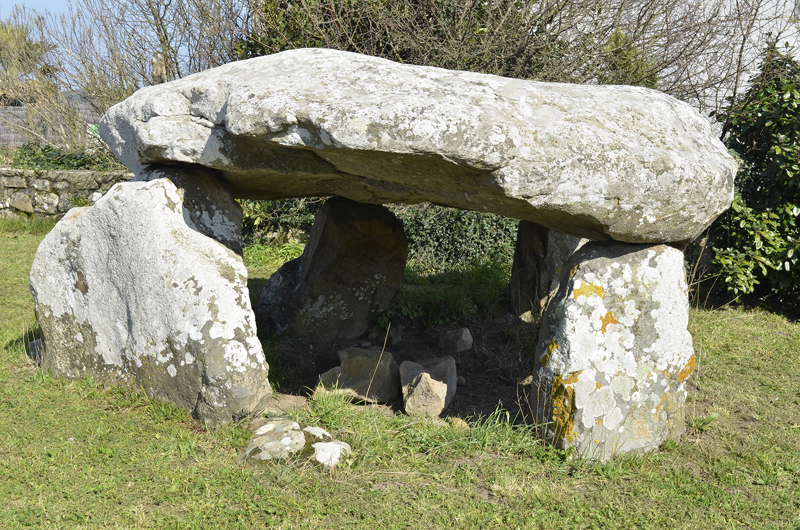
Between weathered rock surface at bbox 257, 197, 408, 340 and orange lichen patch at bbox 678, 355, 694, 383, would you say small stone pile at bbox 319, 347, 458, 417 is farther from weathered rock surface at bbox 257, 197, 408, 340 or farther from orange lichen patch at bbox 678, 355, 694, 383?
orange lichen patch at bbox 678, 355, 694, 383

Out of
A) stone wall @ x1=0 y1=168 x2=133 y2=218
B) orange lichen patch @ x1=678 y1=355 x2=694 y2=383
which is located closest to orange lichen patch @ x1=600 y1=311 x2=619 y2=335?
orange lichen patch @ x1=678 y1=355 x2=694 y2=383

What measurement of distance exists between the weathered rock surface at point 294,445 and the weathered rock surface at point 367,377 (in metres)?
0.78

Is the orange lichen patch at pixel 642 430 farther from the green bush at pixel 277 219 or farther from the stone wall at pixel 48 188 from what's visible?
the stone wall at pixel 48 188

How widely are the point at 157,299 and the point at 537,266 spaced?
3523 millimetres

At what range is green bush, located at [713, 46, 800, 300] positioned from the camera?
21.0ft

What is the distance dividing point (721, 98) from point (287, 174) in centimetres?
681

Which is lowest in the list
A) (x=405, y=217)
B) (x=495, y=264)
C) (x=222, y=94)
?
(x=495, y=264)

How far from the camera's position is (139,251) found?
13.6ft

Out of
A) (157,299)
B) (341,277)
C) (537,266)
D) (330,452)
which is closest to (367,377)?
(330,452)

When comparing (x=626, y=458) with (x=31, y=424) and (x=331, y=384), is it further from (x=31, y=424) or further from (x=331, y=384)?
(x=31, y=424)

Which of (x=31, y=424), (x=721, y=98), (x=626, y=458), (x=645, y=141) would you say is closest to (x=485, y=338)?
(x=626, y=458)

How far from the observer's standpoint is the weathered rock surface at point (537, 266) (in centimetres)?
594

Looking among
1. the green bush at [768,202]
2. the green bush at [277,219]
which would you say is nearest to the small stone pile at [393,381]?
the green bush at [768,202]

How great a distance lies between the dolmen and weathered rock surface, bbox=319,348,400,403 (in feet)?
2.32
